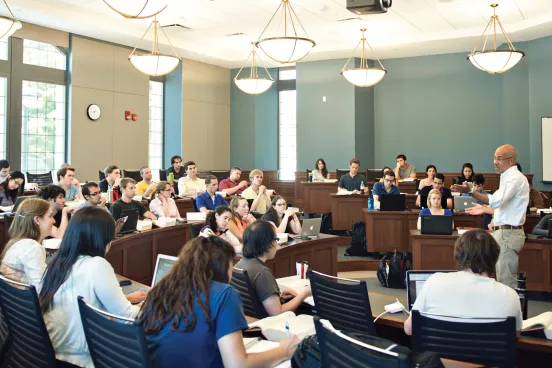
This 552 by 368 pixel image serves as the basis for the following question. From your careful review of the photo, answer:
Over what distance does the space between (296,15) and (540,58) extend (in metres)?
5.22

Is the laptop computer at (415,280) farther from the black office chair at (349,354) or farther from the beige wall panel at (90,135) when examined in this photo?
the beige wall panel at (90,135)

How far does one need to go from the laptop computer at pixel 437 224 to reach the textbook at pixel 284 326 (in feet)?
13.8

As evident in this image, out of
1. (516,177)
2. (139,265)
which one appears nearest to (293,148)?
(139,265)

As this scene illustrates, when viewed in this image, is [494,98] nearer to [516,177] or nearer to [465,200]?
[465,200]

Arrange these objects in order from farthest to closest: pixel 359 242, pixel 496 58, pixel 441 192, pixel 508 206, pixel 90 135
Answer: pixel 90 135 < pixel 496 58 < pixel 359 242 < pixel 441 192 < pixel 508 206

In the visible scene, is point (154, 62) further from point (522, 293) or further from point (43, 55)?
point (522, 293)

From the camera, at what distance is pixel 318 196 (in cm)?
1104

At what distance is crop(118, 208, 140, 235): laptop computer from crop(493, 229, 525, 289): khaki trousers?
3654mm

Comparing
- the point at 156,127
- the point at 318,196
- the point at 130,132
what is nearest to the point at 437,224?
the point at 318,196

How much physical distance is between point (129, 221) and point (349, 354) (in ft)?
14.6

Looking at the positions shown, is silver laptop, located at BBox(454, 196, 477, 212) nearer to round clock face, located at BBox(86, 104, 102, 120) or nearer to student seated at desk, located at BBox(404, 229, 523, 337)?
student seated at desk, located at BBox(404, 229, 523, 337)

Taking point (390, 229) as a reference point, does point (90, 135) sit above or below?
above

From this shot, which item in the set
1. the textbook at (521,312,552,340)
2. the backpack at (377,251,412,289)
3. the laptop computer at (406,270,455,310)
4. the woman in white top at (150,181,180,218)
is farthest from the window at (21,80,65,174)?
the textbook at (521,312,552,340)

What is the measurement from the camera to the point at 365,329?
9.96ft
